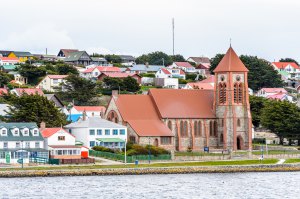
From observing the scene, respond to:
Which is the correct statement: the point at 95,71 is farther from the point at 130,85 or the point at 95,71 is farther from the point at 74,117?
the point at 74,117

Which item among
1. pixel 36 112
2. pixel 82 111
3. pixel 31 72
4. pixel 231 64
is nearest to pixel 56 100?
pixel 82 111

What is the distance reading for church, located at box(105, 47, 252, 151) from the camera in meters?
104

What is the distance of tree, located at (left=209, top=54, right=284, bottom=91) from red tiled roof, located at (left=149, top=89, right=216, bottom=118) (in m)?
63.2

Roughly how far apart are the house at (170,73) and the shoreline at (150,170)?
80.5m

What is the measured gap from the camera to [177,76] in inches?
7023

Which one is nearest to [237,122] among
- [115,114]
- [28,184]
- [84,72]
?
[115,114]

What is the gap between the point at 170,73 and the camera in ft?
571

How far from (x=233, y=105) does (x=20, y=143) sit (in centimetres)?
2739

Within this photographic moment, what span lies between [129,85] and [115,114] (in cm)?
4317

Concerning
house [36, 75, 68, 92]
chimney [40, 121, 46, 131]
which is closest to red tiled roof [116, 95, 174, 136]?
chimney [40, 121, 46, 131]

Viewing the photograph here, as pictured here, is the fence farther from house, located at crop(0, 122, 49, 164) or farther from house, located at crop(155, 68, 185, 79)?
house, located at crop(155, 68, 185, 79)

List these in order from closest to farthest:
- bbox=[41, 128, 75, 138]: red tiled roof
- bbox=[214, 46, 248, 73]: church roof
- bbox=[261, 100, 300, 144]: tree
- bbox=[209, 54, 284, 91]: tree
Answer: bbox=[41, 128, 75, 138]: red tiled roof → bbox=[214, 46, 248, 73]: church roof → bbox=[261, 100, 300, 144]: tree → bbox=[209, 54, 284, 91]: tree

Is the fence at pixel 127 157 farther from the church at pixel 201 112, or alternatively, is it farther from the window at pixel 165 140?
the church at pixel 201 112

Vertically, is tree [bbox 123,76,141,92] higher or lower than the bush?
higher
